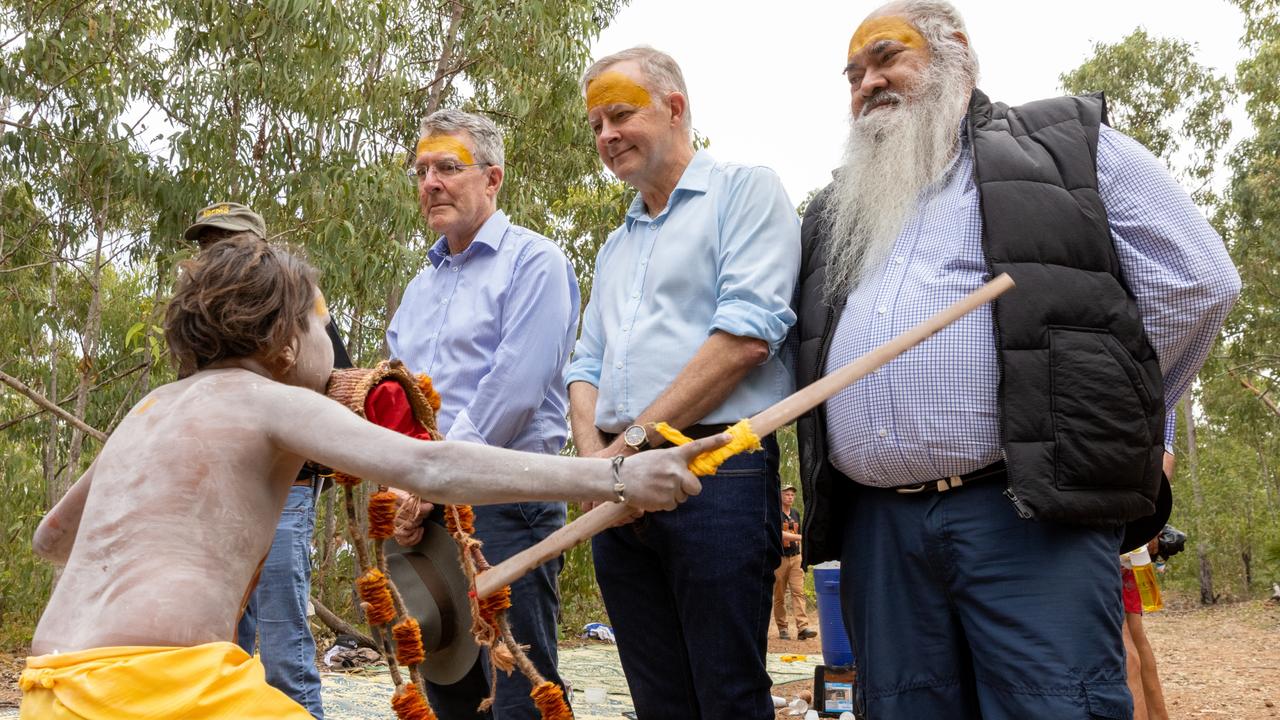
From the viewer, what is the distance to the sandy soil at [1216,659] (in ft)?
26.6

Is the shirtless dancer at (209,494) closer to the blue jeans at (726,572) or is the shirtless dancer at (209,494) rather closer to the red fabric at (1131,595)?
the blue jeans at (726,572)

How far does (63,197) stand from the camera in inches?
402

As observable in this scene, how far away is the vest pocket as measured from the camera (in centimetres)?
217

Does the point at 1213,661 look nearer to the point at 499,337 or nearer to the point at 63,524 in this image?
the point at 499,337

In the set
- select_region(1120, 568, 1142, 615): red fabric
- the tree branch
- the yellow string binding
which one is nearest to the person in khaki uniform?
select_region(1120, 568, 1142, 615): red fabric

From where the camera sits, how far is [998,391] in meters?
2.26

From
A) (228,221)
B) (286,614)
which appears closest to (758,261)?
(286,614)

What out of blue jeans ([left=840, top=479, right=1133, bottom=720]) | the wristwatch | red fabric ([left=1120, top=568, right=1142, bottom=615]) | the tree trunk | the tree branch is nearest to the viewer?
blue jeans ([left=840, top=479, right=1133, bottom=720])

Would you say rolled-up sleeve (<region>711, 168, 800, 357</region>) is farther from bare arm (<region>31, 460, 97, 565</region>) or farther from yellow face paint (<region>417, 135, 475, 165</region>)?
bare arm (<region>31, 460, 97, 565</region>)

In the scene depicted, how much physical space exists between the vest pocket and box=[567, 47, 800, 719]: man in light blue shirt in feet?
2.27

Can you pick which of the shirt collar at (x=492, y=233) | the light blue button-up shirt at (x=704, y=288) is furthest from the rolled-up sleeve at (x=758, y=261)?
the shirt collar at (x=492, y=233)

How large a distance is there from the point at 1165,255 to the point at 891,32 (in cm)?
85

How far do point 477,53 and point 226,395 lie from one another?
33.2ft

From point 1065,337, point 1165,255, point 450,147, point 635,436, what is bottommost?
point 635,436
